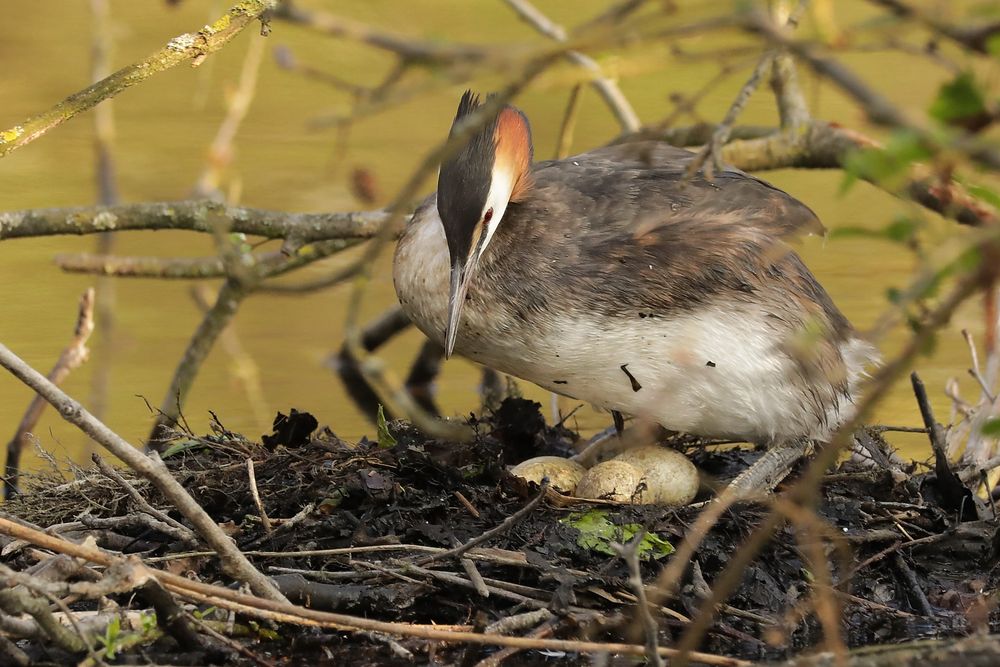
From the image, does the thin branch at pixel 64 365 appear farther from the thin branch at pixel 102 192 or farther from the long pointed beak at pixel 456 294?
the long pointed beak at pixel 456 294

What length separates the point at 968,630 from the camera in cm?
379

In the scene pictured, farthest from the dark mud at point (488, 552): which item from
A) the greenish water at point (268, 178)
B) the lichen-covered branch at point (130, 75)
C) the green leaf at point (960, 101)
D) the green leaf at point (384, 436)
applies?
the green leaf at point (960, 101)

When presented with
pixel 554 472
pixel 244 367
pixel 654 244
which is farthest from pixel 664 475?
pixel 244 367

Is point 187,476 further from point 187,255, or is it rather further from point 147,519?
point 187,255

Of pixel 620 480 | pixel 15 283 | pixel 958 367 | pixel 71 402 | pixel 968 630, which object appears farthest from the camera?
pixel 15 283

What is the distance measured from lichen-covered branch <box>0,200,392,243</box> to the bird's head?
4.07 feet

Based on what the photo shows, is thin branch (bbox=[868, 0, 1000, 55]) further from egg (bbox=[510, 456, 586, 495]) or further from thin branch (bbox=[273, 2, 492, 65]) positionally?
egg (bbox=[510, 456, 586, 495])

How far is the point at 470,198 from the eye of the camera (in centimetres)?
430

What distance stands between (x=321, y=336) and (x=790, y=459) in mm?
3528

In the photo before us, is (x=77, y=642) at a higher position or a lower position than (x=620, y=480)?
higher

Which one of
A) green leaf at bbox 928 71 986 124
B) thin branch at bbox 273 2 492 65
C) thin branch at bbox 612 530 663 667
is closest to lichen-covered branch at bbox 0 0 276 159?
thin branch at bbox 273 2 492 65

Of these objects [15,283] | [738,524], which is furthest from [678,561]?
[15,283]

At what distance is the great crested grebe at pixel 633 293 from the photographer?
4.32 m

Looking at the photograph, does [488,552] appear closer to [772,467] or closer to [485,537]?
[485,537]
